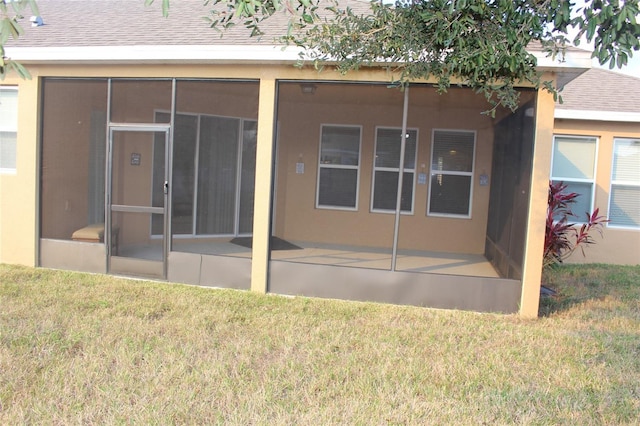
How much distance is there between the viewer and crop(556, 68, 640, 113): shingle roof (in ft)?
33.8

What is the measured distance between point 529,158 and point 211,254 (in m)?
4.38

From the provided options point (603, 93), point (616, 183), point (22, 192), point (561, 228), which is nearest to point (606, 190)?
point (616, 183)

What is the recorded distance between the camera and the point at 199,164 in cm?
796

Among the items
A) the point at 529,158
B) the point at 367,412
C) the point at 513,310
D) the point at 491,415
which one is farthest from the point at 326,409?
the point at 529,158

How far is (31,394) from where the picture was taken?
390cm

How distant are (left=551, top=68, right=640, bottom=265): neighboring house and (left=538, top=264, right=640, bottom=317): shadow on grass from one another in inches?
18.8

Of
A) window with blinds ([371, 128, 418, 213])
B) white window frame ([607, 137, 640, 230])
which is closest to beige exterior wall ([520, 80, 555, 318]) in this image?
window with blinds ([371, 128, 418, 213])

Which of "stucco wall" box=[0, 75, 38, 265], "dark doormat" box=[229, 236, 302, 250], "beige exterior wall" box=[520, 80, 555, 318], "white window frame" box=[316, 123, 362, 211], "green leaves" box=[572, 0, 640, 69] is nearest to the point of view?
"green leaves" box=[572, 0, 640, 69]

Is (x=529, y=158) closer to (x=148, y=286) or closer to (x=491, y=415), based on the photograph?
(x=491, y=415)

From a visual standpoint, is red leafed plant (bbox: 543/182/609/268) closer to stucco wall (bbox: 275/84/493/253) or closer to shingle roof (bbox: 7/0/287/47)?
stucco wall (bbox: 275/84/493/253)

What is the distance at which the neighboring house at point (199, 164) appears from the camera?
681 cm

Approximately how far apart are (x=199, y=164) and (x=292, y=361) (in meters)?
4.17

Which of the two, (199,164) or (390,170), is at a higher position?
(390,170)

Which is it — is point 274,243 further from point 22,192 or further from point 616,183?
point 616,183
